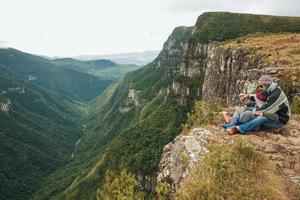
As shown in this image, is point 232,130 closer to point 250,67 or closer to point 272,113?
point 272,113

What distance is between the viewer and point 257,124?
66.0 feet

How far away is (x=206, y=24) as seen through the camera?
189 metres

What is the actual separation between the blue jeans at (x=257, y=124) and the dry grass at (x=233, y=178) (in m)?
3.61

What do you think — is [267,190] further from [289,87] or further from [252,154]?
[289,87]

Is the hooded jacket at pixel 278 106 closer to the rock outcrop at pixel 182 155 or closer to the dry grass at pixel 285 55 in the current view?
the rock outcrop at pixel 182 155

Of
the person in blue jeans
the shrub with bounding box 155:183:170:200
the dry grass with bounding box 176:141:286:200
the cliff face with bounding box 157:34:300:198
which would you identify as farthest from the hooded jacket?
the shrub with bounding box 155:183:170:200

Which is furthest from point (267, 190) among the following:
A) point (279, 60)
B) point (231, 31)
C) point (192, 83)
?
point (192, 83)

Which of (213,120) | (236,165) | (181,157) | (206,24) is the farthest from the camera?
(206,24)

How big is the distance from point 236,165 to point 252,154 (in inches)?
46.3

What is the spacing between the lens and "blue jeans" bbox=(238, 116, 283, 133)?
65.1 feet

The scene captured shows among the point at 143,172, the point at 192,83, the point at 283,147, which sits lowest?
the point at 143,172

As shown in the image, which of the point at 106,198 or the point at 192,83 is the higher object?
the point at 106,198

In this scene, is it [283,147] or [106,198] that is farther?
[283,147]

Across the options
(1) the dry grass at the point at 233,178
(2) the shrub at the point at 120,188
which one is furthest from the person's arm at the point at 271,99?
(2) the shrub at the point at 120,188
